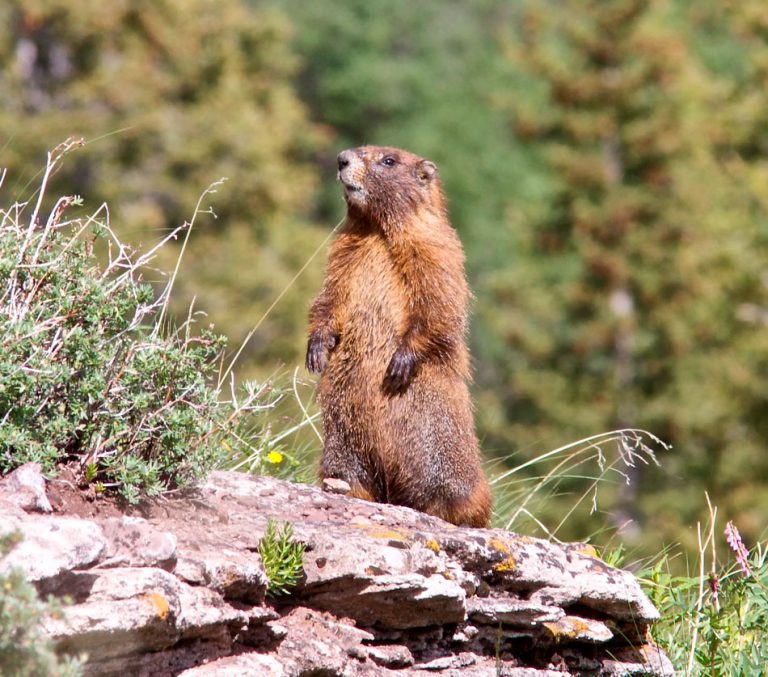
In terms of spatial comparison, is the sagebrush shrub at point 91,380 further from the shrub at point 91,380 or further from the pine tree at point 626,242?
the pine tree at point 626,242

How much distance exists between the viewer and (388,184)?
7344mm

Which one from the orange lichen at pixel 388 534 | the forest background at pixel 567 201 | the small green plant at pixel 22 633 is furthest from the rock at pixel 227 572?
the forest background at pixel 567 201

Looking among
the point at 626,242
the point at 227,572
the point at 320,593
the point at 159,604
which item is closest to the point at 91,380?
the point at 227,572

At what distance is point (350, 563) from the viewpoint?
5094 mm

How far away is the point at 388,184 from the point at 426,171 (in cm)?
38

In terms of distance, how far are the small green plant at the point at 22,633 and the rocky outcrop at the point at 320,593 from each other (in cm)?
26

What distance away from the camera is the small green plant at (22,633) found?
3541 millimetres

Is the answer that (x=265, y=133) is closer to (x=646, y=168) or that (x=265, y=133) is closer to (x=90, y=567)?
(x=646, y=168)

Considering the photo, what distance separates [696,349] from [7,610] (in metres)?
30.1

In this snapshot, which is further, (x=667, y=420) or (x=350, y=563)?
(x=667, y=420)

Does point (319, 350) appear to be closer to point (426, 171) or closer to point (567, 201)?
point (426, 171)

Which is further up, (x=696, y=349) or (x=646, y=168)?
(x=646, y=168)

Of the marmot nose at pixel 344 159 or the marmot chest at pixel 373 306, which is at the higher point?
the marmot nose at pixel 344 159

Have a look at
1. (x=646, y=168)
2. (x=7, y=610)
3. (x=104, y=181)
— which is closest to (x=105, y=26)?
(x=104, y=181)
